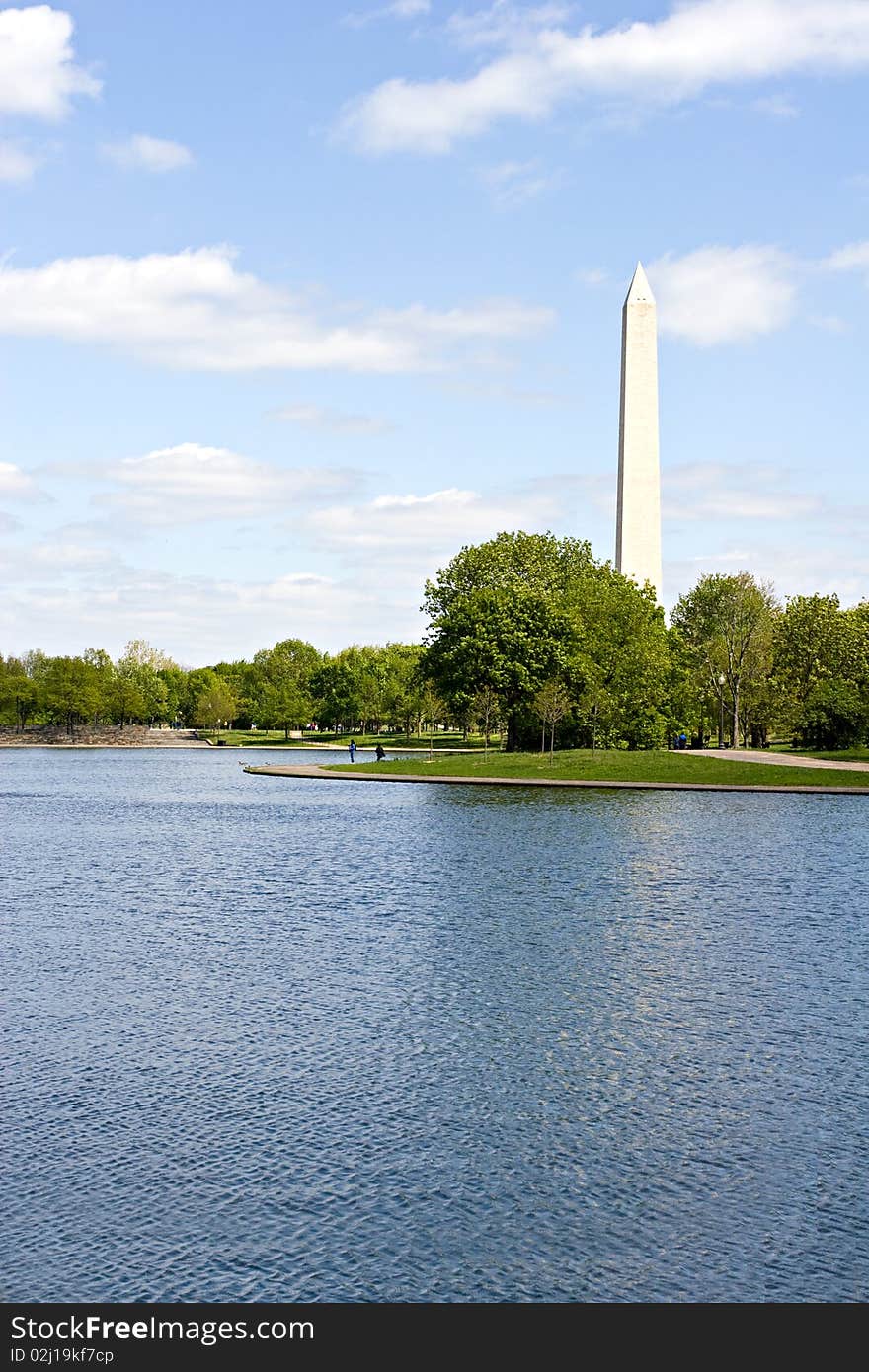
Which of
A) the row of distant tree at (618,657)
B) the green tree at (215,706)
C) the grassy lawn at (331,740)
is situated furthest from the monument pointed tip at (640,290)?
the green tree at (215,706)

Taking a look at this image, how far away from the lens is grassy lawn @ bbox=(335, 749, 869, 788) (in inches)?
2391

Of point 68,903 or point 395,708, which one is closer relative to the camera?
point 68,903

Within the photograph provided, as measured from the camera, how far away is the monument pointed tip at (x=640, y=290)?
85.4 m

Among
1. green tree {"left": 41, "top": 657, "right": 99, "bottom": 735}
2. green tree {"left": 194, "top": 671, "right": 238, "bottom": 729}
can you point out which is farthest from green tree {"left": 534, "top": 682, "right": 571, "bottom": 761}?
green tree {"left": 194, "top": 671, "right": 238, "bottom": 729}

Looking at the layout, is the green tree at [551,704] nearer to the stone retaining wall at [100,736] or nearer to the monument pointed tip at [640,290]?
the monument pointed tip at [640,290]

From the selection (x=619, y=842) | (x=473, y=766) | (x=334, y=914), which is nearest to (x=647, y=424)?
(x=473, y=766)

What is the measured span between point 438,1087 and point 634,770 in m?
52.7

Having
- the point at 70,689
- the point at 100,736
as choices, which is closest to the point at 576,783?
the point at 100,736

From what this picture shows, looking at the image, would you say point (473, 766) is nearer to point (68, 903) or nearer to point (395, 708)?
point (68, 903)

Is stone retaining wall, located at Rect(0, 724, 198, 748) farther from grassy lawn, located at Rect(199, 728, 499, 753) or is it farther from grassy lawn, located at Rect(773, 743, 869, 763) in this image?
grassy lawn, located at Rect(773, 743, 869, 763)
